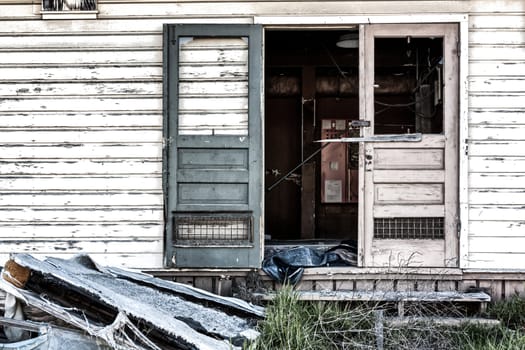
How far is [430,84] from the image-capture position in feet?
17.5

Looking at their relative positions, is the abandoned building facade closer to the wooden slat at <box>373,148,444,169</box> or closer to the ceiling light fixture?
the wooden slat at <box>373,148,444,169</box>

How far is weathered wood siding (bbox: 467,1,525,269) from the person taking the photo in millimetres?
4633

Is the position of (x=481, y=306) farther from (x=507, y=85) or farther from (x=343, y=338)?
(x=507, y=85)

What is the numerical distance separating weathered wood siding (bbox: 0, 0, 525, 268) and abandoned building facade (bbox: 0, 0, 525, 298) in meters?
0.01

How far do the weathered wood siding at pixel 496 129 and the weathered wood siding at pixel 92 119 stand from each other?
2.46 feet

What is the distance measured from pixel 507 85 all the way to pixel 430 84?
819mm

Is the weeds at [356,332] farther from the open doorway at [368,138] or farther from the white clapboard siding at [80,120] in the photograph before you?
the white clapboard siding at [80,120]

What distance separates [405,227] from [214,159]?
166 centimetres

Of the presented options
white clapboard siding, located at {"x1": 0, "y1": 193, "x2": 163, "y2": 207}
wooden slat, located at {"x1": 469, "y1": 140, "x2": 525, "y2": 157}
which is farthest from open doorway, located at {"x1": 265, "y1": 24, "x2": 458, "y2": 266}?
white clapboard siding, located at {"x1": 0, "y1": 193, "x2": 163, "y2": 207}

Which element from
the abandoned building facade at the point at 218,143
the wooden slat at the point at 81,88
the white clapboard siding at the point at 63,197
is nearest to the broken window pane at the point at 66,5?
the abandoned building facade at the point at 218,143

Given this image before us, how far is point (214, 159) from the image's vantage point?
184 inches

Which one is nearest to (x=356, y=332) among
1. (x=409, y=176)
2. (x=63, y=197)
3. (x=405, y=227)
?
(x=405, y=227)

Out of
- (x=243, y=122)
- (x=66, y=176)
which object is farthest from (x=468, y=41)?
(x=66, y=176)

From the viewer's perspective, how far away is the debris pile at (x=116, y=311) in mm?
3244
